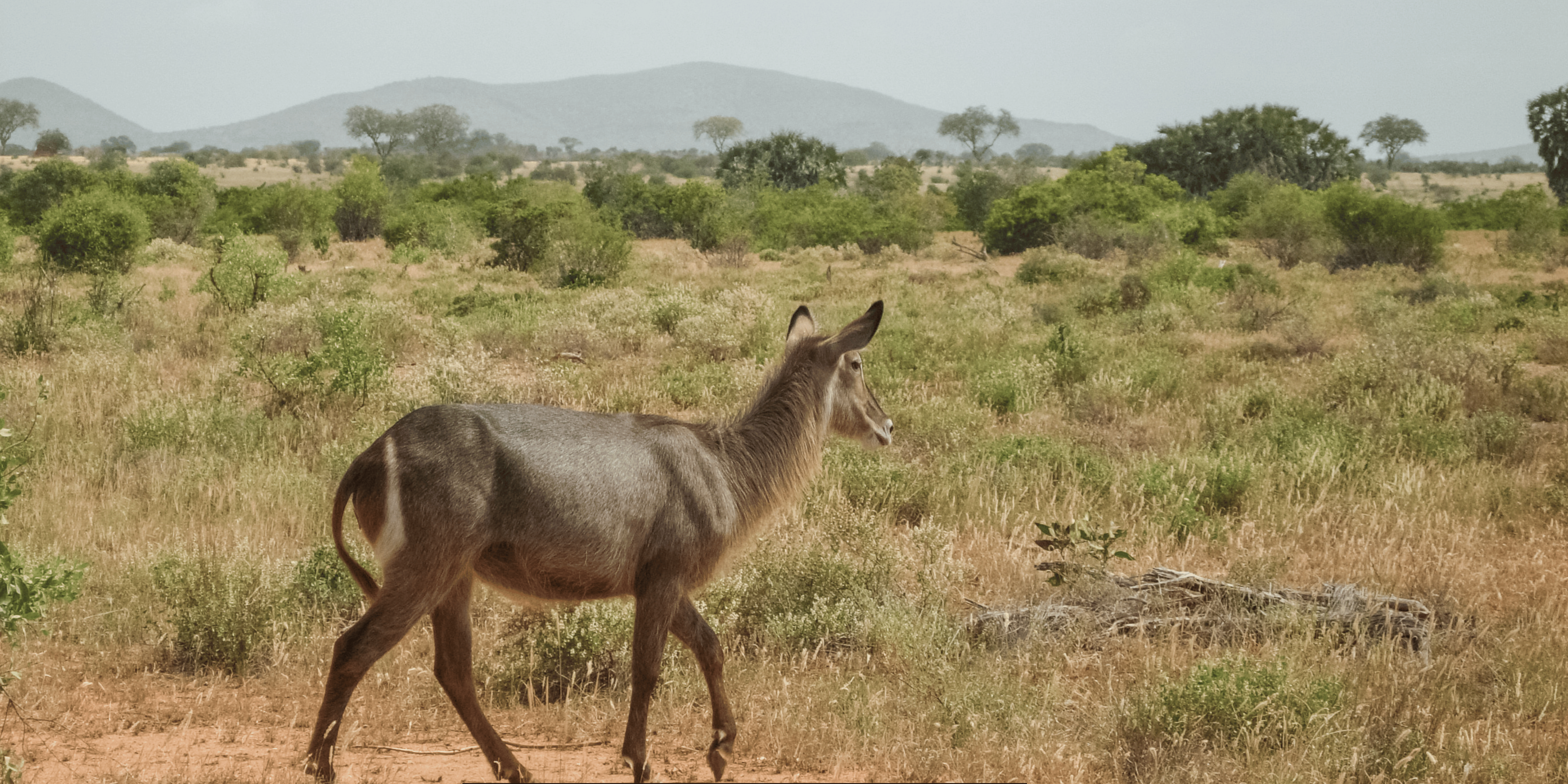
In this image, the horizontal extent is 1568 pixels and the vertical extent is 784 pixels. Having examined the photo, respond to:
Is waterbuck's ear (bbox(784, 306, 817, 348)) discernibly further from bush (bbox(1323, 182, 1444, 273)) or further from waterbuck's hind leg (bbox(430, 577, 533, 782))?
bush (bbox(1323, 182, 1444, 273))

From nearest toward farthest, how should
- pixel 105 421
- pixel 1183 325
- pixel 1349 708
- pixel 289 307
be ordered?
pixel 1349 708
pixel 105 421
pixel 289 307
pixel 1183 325

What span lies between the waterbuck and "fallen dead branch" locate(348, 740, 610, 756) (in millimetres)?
334

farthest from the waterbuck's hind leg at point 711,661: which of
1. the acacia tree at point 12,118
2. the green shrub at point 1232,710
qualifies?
the acacia tree at point 12,118

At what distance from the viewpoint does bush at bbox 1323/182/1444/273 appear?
1149 inches

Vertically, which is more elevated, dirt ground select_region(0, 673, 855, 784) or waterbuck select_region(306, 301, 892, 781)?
waterbuck select_region(306, 301, 892, 781)

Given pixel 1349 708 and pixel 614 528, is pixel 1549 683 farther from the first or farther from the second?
pixel 614 528

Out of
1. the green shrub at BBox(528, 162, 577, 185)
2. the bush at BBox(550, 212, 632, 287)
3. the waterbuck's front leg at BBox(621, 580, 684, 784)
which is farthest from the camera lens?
the green shrub at BBox(528, 162, 577, 185)

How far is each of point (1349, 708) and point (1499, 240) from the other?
38.4 m

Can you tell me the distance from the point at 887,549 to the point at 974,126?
14653cm

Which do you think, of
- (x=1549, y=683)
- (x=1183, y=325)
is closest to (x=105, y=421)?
(x=1549, y=683)

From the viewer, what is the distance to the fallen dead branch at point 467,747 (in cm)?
498

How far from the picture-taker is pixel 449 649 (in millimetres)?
4695

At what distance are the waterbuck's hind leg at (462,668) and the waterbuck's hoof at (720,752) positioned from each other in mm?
804

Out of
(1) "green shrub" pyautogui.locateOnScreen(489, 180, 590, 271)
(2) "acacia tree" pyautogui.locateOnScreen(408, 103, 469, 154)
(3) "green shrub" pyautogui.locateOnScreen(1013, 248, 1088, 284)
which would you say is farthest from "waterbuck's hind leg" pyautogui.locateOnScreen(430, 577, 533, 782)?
(2) "acacia tree" pyautogui.locateOnScreen(408, 103, 469, 154)
